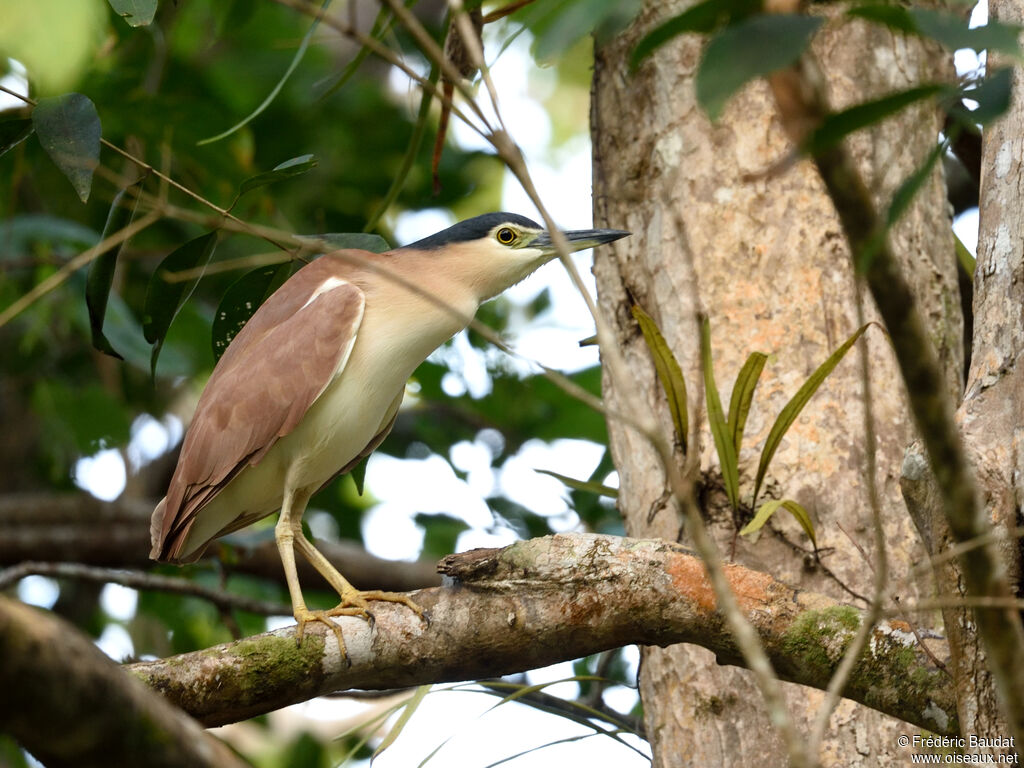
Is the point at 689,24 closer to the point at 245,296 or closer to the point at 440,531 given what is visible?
the point at 245,296

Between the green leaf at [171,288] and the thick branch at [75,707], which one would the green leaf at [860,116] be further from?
the green leaf at [171,288]

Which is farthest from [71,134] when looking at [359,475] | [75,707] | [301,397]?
[75,707]

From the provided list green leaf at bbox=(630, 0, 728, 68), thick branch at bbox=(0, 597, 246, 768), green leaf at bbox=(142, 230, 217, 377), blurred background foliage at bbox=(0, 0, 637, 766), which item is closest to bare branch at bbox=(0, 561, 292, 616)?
blurred background foliage at bbox=(0, 0, 637, 766)

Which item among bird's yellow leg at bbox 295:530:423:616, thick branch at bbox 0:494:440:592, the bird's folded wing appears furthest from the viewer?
thick branch at bbox 0:494:440:592

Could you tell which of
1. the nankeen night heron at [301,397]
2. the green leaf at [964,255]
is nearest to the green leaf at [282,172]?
the nankeen night heron at [301,397]

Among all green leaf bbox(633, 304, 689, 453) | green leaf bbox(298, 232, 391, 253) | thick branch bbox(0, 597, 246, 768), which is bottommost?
thick branch bbox(0, 597, 246, 768)

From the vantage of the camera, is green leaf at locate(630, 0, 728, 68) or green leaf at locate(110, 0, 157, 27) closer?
green leaf at locate(630, 0, 728, 68)

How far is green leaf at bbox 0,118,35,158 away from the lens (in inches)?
95.5

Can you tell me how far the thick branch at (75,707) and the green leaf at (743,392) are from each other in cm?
163

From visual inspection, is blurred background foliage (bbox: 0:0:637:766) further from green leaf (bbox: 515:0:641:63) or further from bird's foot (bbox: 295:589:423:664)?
green leaf (bbox: 515:0:641:63)

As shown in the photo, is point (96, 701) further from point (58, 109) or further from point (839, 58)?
point (839, 58)

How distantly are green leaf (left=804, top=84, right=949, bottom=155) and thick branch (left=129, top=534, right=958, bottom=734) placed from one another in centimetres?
131

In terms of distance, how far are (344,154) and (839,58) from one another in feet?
10.1

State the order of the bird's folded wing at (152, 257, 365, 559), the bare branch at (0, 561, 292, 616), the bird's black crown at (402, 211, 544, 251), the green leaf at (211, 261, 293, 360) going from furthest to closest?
1. the bird's black crown at (402, 211, 544, 251)
2. the bare branch at (0, 561, 292, 616)
3. the bird's folded wing at (152, 257, 365, 559)
4. the green leaf at (211, 261, 293, 360)
